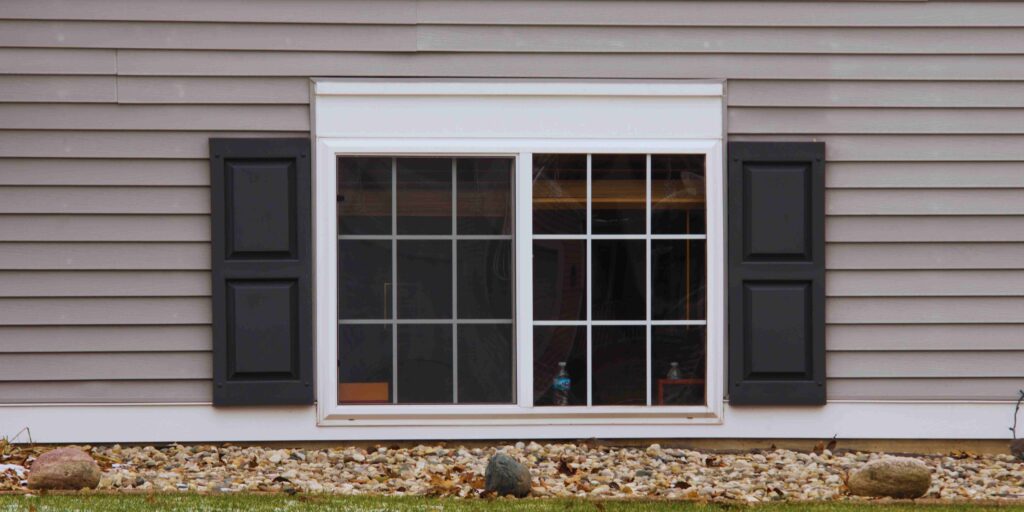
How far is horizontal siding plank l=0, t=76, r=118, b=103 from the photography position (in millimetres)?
5922

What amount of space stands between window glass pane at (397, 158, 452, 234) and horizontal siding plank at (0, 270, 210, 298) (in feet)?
3.44

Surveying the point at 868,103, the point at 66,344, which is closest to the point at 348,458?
the point at 66,344

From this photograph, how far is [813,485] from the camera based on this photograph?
5352mm

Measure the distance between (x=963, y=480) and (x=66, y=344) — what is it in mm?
4377

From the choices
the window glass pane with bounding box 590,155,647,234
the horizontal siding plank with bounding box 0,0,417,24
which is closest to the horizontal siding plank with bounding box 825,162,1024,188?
the window glass pane with bounding box 590,155,647,234

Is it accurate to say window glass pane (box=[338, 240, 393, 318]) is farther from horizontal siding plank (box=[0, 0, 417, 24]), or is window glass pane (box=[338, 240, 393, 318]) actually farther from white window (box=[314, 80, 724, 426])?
horizontal siding plank (box=[0, 0, 417, 24])

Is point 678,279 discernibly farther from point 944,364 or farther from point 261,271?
point 261,271

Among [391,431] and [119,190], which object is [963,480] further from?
[119,190]

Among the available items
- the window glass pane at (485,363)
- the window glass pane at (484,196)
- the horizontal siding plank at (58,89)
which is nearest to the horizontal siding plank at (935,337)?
the window glass pane at (485,363)

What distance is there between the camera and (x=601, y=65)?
6.07m

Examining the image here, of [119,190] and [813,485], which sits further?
[119,190]

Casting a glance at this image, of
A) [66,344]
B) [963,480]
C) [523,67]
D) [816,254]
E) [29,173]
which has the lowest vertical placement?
[963,480]

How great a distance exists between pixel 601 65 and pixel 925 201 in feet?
5.88

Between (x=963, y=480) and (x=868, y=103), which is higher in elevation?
(x=868, y=103)
